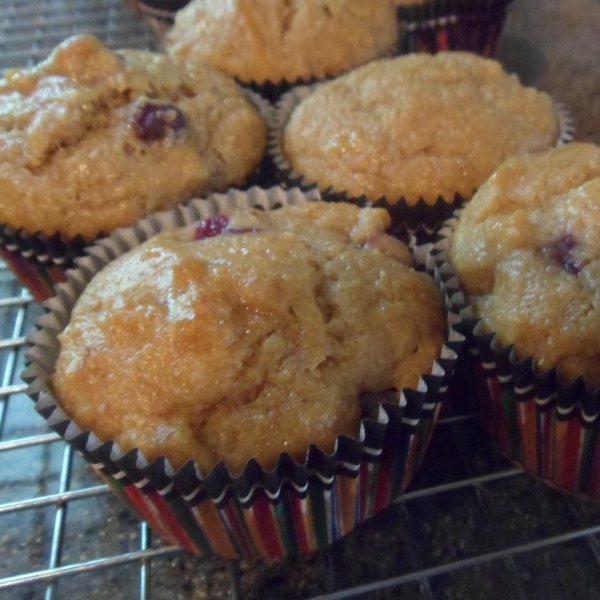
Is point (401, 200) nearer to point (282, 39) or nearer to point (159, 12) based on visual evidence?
point (282, 39)

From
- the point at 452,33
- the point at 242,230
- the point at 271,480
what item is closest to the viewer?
the point at 271,480

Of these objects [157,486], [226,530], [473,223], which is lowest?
[226,530]

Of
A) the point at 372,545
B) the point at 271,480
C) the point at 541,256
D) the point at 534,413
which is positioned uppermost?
the point at 541,256

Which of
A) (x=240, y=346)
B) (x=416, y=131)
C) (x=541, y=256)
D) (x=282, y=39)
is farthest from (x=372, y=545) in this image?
(x=282, y=39)

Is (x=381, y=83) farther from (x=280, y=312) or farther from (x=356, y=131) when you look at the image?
(x=280, y=312)

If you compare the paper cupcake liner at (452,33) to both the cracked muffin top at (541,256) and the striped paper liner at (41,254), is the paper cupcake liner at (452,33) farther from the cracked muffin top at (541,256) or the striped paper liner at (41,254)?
the cracked muffin top at (541,256)

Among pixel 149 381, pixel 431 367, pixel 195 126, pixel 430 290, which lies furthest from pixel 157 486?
pixel 195 126

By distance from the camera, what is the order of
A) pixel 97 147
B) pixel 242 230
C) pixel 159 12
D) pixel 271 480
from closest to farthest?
pixel 271 480
pixel 242 230
pixel 97 147
pixel 159 12
